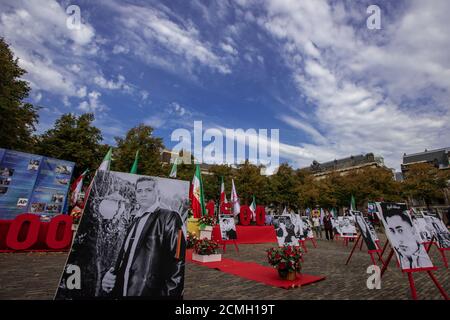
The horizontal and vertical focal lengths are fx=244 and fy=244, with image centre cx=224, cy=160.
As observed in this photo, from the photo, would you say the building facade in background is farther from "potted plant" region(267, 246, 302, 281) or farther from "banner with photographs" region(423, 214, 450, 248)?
"potted plant" region(267, 246, 302, 281)

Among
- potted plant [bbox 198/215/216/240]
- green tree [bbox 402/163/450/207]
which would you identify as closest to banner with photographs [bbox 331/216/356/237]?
potted plant [bbox 198/215/216/240]

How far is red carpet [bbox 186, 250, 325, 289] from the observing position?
7113 mm

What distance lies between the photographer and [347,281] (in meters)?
7.55

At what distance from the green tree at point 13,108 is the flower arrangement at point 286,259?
21526 millimetres

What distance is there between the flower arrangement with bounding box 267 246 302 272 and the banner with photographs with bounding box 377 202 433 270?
2.66 meters

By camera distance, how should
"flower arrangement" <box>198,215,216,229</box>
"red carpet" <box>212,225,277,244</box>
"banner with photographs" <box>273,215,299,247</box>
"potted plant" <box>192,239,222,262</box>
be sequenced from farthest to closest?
"red carpet" <box>212,225,277,244</box> < "flower arrangement" <box>198,215,216,229</box> < "potted plant" <box>192,239,222,262</box> < "banner with photographs" <box>273,215,299,247</box>

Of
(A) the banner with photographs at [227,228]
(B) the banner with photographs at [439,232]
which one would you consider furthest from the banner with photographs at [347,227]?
(A) the banner with photographs at [227,228]

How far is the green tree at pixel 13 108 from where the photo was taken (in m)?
19.2

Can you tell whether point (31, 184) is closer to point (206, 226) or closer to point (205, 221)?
point (205, 221)
